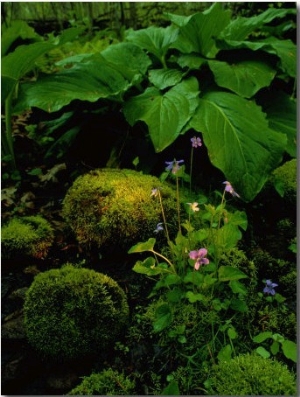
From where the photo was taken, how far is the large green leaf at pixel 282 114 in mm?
3671

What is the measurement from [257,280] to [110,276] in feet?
2.88

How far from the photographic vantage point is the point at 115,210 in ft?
9.18

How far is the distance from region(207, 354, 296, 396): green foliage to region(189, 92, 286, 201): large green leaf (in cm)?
121

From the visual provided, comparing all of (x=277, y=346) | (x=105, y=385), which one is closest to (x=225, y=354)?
(x=277, y=346)

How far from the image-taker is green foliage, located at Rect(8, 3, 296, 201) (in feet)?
10.1

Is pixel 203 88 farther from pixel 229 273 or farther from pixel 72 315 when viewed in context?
pixel 72 315

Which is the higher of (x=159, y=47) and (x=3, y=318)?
(x=159, y=47)

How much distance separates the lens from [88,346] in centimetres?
226

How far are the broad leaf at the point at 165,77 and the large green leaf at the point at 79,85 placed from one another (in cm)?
20

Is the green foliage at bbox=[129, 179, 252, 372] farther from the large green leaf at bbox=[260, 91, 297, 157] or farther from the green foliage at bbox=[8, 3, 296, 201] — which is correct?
the large green leaf at bbox=[260, 91, 297, 157]

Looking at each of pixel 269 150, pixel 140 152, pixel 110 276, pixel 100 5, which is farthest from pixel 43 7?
pixel 110 276

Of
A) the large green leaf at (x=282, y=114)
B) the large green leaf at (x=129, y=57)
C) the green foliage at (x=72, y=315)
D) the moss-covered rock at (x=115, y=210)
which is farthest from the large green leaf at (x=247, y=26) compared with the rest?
the green foliage at (x=72, y=315)

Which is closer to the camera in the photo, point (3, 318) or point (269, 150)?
point (3, 318)

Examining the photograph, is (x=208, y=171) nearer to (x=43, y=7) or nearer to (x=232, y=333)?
(x=232, y=333)
